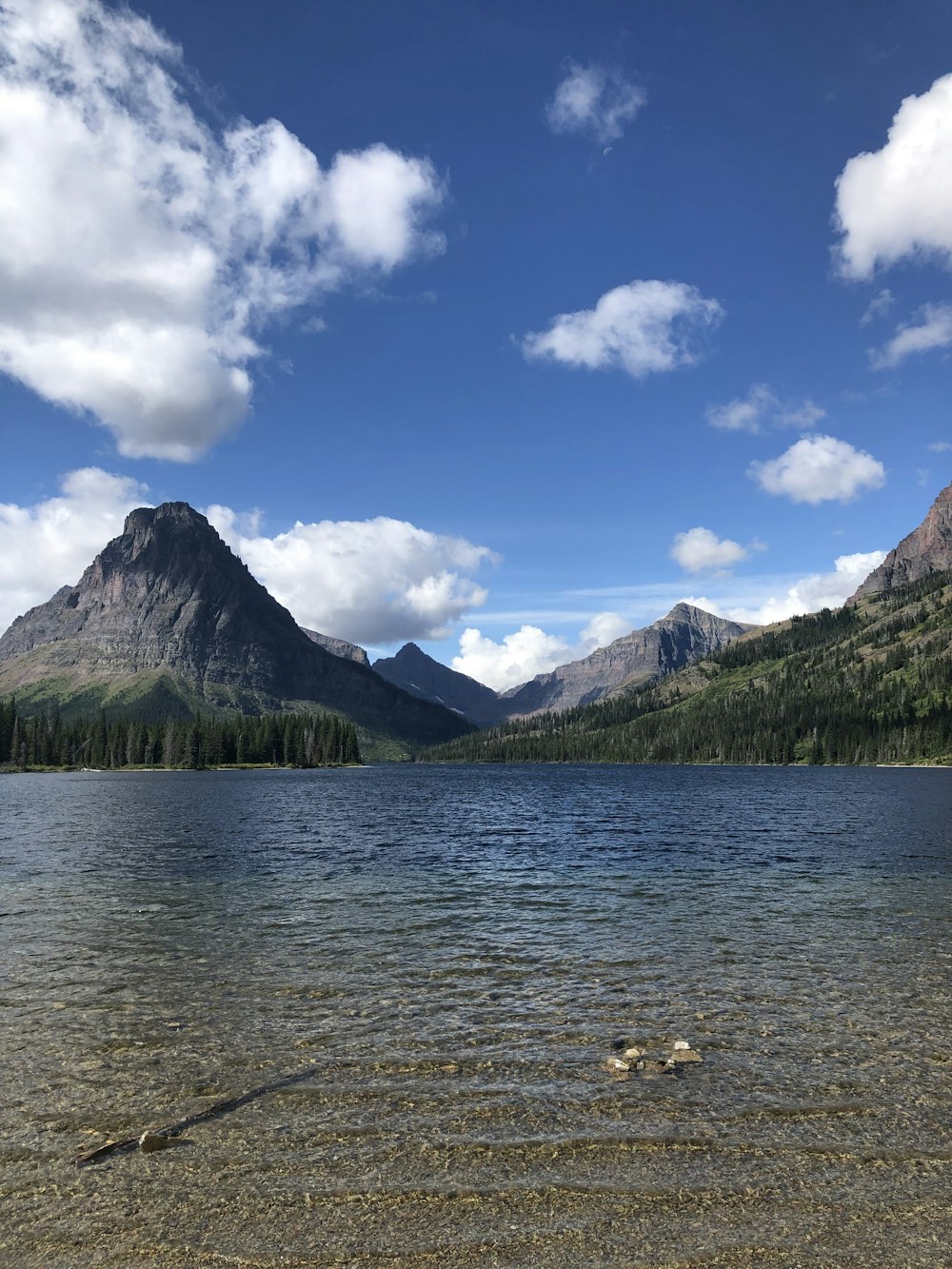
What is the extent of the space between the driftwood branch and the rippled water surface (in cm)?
18

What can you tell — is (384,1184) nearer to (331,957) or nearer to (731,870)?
(331,957)

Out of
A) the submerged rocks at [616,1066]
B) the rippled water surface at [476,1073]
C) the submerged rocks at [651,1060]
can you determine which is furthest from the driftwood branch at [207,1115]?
the submerged rocks at [651,1060]

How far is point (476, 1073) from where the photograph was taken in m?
17.7

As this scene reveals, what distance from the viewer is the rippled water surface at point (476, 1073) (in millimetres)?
11711

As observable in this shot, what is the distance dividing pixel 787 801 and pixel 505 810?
5175 centimetres

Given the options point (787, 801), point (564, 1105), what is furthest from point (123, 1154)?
point (787, 801)

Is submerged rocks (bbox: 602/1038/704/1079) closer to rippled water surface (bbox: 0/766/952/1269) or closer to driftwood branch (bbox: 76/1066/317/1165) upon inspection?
rippled water surface (bbox: 0/766/952/1269)

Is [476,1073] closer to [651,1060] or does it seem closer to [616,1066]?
[616,1066]

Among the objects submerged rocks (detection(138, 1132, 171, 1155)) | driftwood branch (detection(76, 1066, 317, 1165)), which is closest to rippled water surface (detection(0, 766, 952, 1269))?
driftwood branch (detection(76, 1066, 317, 1165))

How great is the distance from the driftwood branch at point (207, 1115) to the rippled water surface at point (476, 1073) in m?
0.18

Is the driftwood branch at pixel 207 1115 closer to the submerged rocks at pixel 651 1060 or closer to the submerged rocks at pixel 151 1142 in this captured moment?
the submerged rocks at pixel 151 1142

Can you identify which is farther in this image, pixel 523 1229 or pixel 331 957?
pixel 331 957

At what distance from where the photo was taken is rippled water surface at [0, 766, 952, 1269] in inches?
461

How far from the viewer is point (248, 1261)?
A: 35.6ft
